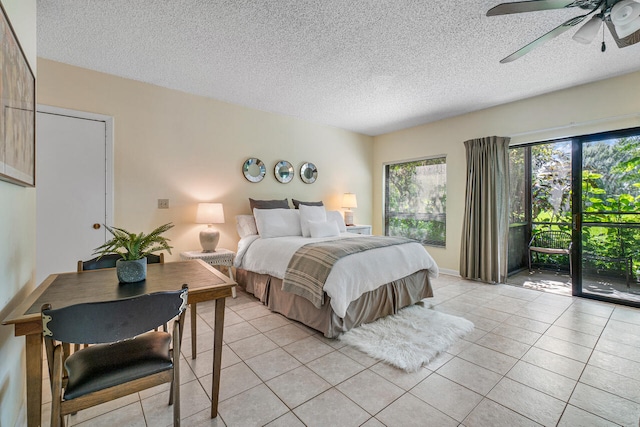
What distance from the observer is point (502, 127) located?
4.03 m

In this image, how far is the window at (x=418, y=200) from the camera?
4883mm

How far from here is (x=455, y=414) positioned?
1.52m

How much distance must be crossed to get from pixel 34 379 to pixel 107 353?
274mm

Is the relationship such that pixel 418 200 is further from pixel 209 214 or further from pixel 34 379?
pixel 34 379

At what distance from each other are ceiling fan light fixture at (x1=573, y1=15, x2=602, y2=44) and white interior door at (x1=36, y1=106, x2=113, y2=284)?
426 cm

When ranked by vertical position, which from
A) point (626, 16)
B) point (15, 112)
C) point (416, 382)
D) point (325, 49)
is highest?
point (325, 49)

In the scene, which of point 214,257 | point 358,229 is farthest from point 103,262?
point 358,229

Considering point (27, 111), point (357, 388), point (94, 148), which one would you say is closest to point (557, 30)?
point (357, 388)

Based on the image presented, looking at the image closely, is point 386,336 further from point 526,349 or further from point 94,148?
point 94,148

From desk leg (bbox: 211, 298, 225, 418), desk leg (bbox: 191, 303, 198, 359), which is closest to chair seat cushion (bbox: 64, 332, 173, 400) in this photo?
desk leg (bbox: 211, 298, 225, 418)

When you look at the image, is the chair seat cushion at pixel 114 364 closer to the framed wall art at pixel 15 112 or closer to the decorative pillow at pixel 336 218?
the framed wall art at pixel 15 112

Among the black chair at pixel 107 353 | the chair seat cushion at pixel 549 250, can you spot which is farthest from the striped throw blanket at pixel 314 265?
the chair seat cushion at pixel 549 250

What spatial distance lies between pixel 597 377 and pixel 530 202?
3794 mm

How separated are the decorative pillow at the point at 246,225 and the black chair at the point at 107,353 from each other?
2.44 meters
